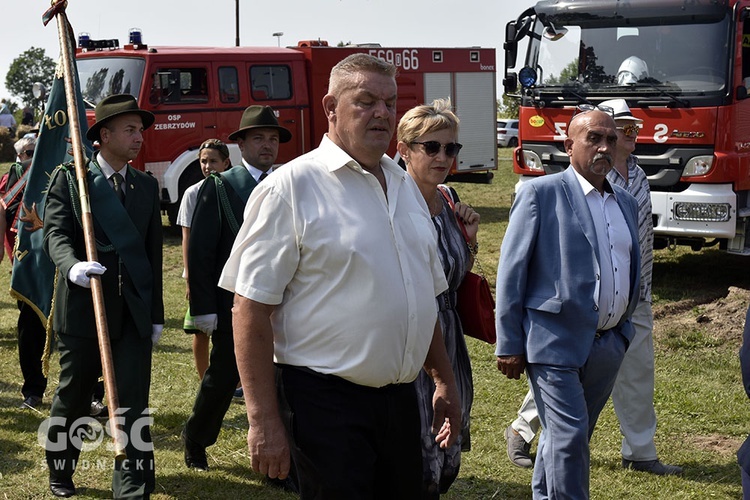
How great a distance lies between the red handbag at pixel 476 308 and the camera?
4387 mm

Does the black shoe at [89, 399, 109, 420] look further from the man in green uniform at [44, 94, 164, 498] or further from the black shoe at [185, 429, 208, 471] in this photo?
the man in green uniform at [44, 94, 164, 498]

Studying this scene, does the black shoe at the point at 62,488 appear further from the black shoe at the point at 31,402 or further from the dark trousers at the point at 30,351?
the dark trousers at the point at 30,351

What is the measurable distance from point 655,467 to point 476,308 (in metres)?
2.02

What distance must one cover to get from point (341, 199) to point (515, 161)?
9160 mm

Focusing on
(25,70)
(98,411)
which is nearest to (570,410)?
(98,411)

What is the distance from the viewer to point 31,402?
7090 mm

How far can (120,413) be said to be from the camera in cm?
479

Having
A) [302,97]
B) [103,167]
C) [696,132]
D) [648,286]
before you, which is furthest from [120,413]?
[302,97]

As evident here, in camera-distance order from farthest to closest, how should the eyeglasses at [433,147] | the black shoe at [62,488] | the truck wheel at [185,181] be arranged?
1. the truck wheel at [185,181]
2. the black shoe at [62,488]
3. the eyeglasses at [433,147]

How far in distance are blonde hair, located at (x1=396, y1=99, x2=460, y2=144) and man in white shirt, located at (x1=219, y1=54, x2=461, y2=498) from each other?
41.8 inches

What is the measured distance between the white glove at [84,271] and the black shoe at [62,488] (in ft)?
4.02

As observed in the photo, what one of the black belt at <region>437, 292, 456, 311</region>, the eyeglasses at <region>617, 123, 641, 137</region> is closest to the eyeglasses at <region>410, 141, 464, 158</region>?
the black belt at <region>437, 292, 456, 311</region>

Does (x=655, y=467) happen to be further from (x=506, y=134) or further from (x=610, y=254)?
(x=506, y=134)

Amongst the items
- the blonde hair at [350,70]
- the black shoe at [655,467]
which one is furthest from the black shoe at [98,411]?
the blonde hair at [350,70]
